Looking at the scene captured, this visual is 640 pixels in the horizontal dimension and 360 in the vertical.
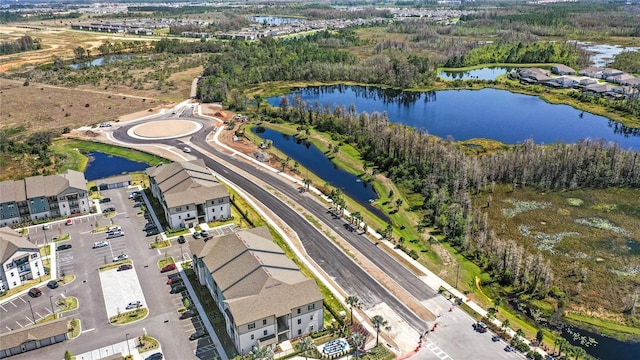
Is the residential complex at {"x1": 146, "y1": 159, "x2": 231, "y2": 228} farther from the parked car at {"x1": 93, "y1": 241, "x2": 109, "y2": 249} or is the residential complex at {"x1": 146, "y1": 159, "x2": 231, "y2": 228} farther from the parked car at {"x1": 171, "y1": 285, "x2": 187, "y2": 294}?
the parked car at {"x1": 171, "y1": 285, "x2": 187, "y2": 294}

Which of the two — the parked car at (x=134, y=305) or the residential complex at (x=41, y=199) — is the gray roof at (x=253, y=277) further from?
the residential complex at (x=41, y=199)

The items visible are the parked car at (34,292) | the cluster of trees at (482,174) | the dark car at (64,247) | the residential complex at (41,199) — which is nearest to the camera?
the parked car at (34,292)

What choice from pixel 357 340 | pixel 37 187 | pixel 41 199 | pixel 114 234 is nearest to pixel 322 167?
pixel 114 234

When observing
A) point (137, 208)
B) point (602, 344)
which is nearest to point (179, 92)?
point (137, 208)

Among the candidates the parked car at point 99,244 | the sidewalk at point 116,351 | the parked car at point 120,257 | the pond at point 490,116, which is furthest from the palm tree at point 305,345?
the pond at point 490,116

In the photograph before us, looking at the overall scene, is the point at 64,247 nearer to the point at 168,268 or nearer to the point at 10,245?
the point at 10,245

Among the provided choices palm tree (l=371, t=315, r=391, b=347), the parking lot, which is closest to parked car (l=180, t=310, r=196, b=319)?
the parking lot

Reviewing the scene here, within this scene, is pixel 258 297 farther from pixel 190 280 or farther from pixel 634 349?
pixel 634 349
